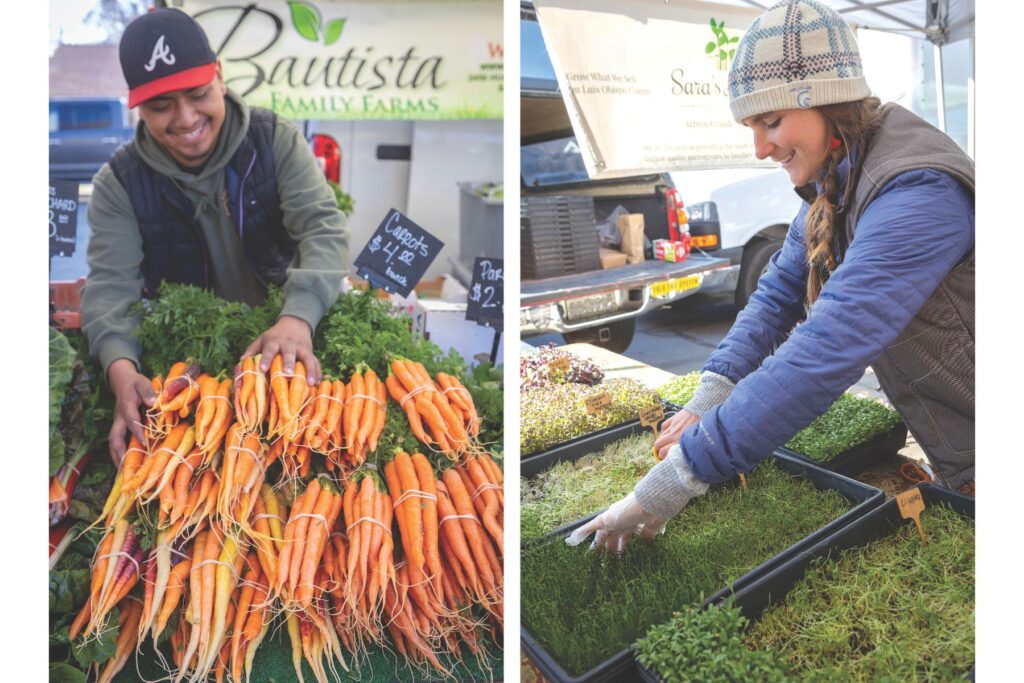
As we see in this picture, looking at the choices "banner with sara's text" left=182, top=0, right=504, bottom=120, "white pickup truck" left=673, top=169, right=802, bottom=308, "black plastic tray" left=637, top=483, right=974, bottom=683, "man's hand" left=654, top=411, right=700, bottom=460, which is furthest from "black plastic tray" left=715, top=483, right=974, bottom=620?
"banner with sara's text" left=182, top=0, right=504, bottom=120

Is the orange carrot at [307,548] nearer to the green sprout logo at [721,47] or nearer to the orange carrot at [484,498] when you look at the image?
the orange carrot at [484,498]

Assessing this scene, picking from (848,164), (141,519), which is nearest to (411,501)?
(141,519)

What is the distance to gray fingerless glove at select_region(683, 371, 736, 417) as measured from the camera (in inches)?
62.4

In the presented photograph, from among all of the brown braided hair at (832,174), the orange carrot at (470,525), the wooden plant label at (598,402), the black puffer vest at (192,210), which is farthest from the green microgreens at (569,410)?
the black puffer vest at (192,210)

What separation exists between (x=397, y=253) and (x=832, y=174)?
3.99ft

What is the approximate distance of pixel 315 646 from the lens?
1.61 meters

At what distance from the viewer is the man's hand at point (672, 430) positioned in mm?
1545

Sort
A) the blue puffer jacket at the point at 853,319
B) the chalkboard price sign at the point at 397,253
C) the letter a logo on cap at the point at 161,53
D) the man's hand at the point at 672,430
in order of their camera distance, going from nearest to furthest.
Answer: the blue puffer jacket at the point at 853,319, the man's hand at the point at 672,430, the letter a logo on cap at the point at 161,53, the chalkboard price sign at the point at 397,253

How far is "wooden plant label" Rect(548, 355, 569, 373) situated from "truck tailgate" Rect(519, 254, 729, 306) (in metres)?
0.13

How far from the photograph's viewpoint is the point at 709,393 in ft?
5.24

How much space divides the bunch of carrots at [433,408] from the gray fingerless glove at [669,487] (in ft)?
2.07

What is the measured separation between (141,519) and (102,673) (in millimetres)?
307

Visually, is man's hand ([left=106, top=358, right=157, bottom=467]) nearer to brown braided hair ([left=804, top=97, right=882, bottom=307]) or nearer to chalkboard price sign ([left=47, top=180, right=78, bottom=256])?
chalkboard price sign ([left=47, top=180, right=78, bottom=256])

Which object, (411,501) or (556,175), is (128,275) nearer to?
(411,501)
